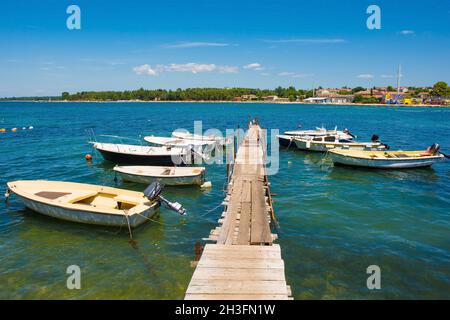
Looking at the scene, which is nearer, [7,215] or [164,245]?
[164,245]

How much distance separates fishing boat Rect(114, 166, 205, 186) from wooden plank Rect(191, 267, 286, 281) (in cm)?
1332

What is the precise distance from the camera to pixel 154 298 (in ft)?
35.0

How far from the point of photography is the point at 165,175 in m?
22.2

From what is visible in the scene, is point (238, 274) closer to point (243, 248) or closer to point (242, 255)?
point (242, 255)

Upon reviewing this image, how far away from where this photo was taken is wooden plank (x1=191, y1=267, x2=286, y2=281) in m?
8.73

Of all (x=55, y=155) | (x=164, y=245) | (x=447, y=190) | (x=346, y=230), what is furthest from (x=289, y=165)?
(x=55, y=155)

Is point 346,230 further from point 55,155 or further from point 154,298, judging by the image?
point 55,155

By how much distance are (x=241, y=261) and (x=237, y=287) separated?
4.45 ft

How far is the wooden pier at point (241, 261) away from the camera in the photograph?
8125mm

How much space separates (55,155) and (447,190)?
38.4 metres

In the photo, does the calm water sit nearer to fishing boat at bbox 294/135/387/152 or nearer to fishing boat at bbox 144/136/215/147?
fishing boat at bbox 144/136/215/147

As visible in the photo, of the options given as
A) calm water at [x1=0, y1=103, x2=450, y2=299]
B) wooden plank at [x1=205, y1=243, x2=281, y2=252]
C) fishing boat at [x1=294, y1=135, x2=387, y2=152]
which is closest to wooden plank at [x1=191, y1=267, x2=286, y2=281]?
wooden plank at [x1=205, y1=243, x2=281, y2=252]

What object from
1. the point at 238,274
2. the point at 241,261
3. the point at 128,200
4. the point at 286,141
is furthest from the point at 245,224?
the point at 286,141

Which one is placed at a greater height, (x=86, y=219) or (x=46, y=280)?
(x=86, y=219)
